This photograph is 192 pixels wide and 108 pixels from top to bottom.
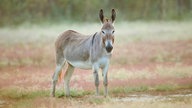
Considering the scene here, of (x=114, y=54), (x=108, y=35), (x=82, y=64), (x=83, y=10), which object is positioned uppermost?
(x=83, y=10)

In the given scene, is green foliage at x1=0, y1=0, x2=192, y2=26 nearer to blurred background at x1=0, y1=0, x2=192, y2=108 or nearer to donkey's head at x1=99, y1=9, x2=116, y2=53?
blurred background at x1=0, y1=0, x2=192, y2=108

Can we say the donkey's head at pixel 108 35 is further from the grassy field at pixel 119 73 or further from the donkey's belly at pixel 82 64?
the grassy field at pixel 119 73

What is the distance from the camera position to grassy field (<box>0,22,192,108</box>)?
10.6m

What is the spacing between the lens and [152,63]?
1755cm

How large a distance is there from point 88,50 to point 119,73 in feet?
12.7

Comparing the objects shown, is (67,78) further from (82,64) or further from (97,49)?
(97,49)

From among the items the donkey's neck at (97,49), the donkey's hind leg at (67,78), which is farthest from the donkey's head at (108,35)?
the donkey's hind leg at (67,78)

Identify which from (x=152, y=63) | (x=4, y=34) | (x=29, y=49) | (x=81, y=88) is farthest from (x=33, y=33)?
(x=81, y=88)

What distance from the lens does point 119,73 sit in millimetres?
14820

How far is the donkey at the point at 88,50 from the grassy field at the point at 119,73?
1.94ft

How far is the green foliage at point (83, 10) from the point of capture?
1364 inches

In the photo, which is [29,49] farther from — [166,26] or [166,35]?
[166,26]

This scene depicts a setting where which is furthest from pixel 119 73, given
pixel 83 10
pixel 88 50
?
pixel 83 10

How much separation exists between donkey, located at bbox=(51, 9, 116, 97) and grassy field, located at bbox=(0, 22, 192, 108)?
59 centimetres
